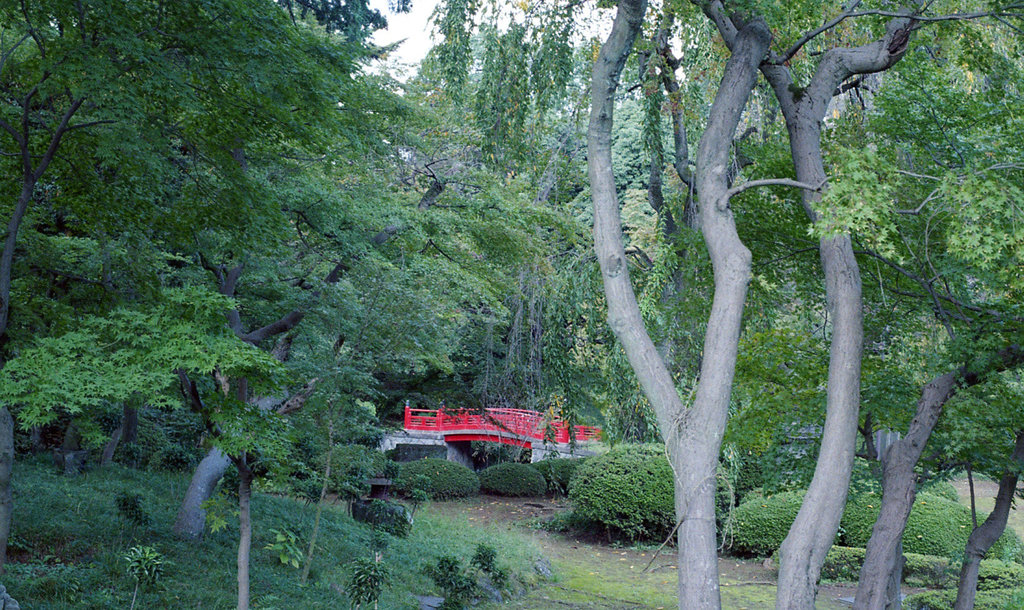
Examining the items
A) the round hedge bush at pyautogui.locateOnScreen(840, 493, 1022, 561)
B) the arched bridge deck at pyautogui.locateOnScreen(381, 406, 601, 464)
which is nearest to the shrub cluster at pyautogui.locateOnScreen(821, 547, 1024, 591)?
the round hedge bush at pyautogui.locateOnScreen(840, 493, 1022, 561)

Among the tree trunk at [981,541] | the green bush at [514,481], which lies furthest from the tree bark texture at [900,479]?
the green bush at [514,481]

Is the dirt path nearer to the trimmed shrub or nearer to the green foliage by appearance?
the trimmed shrub

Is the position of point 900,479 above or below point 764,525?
above

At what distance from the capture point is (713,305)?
186 inches

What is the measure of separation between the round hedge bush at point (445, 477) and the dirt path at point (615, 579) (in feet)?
4.95

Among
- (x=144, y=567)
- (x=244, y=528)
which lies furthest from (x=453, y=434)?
(x=244, y=528)

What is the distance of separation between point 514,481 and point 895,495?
13.9 m

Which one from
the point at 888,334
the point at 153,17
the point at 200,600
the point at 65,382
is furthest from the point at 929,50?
the point at 200,600

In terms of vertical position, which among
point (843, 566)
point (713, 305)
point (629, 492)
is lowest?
point (843, 566)

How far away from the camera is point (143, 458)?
12312mm

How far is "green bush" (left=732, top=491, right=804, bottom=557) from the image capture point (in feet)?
42.9

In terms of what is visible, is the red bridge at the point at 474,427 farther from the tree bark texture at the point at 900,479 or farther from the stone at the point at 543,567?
the tree bark texture at the point at 900,479

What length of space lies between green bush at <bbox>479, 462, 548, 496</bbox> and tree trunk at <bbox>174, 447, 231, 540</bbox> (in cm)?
1032

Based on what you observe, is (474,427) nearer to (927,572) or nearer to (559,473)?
(559,473)
